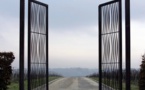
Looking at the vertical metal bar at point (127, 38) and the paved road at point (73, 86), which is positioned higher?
the vertical metal bar at point (127, 38)

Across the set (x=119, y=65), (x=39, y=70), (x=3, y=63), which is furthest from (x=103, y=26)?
(x=3, y=63)

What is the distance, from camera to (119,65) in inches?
343

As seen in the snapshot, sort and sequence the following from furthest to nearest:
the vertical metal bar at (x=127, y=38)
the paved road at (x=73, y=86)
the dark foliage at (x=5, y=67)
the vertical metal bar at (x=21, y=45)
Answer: the paved road at (x=73, y=86), the dark foliage at (x=5, y=67), the vertical metal bar at (x=21, y=45), the vertical metal bar at (x=127, y=38)

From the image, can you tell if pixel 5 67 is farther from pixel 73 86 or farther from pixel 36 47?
pixel 73 86

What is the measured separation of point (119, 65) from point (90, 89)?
1353 centimetres

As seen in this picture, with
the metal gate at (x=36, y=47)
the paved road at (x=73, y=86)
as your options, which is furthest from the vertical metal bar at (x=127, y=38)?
the paved road at (x=73, y=86)

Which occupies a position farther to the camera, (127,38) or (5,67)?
(5,67)

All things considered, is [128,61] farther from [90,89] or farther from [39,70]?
[90,89]

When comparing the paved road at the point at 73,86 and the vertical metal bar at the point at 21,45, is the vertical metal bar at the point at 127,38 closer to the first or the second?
the vertical metal bar at the point at 21,45

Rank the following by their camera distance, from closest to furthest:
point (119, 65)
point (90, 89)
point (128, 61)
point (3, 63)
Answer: point (128, 61)
point (119, 65)
point (3, 63)
point (90, 89)

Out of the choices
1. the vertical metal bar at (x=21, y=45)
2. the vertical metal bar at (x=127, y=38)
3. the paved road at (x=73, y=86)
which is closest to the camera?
the vertical metal bar at (x=127, y=38)

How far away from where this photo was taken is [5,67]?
1406cm

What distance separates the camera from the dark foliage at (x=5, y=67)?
14.0 metres

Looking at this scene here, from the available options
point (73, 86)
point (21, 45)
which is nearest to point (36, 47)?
point (21, 45)
